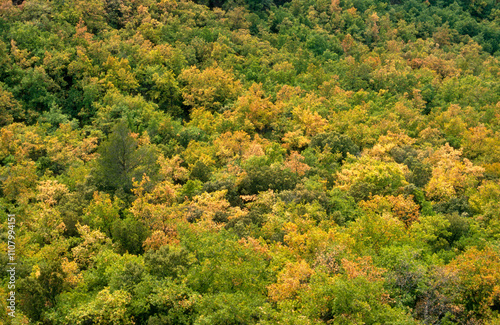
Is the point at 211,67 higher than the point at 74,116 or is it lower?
higher

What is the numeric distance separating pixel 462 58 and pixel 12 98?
316 ft

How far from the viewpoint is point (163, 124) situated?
6266 cm

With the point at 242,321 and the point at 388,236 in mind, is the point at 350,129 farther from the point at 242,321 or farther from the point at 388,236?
the point at 242,321

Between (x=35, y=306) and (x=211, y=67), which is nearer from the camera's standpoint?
(x=35, y=306)

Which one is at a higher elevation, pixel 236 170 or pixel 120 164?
pixel 120 164

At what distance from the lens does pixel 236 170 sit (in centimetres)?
5288

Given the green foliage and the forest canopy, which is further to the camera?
the green foliage

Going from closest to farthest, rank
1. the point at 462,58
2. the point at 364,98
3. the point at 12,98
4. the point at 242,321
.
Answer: the point at 242,321 → the point at 12,98 → the point at 364,98 → the point at 462,58

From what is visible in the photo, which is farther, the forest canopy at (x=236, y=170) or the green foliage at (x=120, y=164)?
the green foliage at (x=120, y=164)

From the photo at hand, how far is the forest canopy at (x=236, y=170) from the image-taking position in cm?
2916

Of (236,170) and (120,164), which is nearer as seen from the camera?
(120,164)

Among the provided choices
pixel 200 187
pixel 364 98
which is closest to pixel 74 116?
pixel 200 187

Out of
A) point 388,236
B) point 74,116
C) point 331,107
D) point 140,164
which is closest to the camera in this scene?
point 388,236

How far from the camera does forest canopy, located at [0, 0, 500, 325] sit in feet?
95.7
